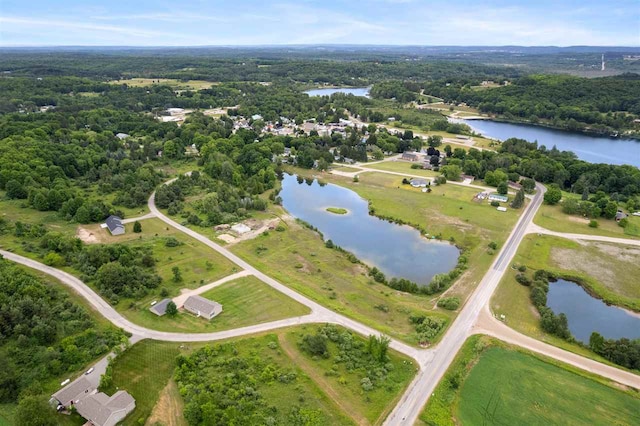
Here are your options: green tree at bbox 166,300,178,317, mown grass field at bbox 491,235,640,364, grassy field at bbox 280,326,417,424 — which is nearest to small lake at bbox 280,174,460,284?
mown grass field at bbox 491,235,640,364

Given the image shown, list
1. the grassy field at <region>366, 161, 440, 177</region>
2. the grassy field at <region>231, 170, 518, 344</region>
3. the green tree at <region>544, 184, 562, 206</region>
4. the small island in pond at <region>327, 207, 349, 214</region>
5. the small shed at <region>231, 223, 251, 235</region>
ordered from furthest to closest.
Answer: the grassy field at <region>366, 161, 440, 177</region>
the small island in pond at <region>327, 207, 349, 214</region>
the green tree at <region>544, 184, 562, 206</region>
the small shed at <region>231, 223, 251, 235</region>
the grassy field at <region>231, 170, 518, 344</region>

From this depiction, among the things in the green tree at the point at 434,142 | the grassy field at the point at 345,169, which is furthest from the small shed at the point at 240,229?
the green tree at the point at 434,142

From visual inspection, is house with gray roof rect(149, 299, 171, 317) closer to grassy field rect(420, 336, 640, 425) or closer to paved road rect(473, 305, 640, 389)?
grassy field rect(420, 336, 640, 425)

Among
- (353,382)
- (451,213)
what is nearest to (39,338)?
(353,382)

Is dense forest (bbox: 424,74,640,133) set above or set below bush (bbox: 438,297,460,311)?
above

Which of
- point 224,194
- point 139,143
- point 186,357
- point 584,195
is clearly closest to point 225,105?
point 139,143

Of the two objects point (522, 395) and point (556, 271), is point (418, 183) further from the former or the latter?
point (522, 395)
